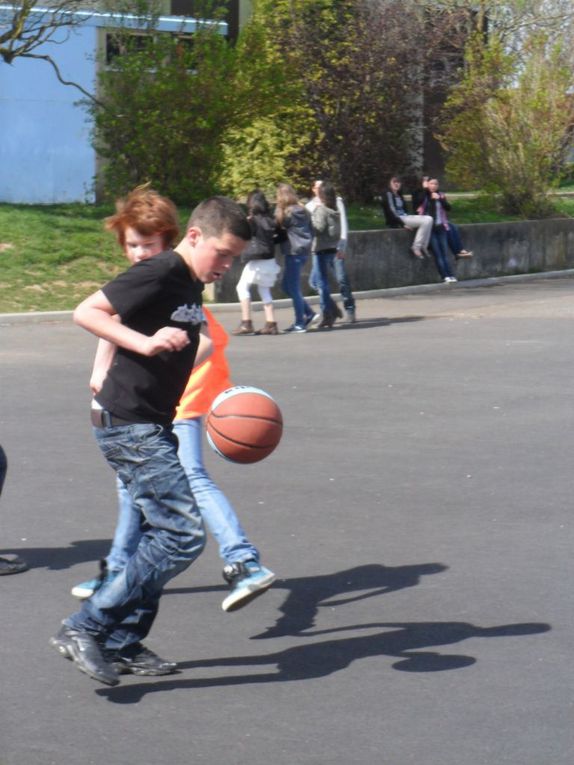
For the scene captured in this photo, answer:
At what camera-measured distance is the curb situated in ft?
61.7

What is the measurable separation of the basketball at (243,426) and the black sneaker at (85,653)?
48.4 inches

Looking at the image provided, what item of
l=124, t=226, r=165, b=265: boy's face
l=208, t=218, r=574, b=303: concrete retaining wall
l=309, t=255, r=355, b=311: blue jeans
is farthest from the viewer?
l=208, t=218, r=574, b=303: concrete retaining wall

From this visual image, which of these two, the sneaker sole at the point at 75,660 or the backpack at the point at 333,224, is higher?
the backpack at the point at 333,224

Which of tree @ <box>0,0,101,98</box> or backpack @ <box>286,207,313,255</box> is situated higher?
tree @ <box>0,0,101,98</box>

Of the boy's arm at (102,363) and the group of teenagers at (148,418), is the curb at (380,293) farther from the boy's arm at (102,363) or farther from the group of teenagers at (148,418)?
the group of teenagers at (148,418)

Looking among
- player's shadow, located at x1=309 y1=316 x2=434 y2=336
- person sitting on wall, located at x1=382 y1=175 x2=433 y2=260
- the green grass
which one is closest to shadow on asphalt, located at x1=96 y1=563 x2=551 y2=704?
player's shadow, located at x1=309 y1=316 x2=434 y2=336

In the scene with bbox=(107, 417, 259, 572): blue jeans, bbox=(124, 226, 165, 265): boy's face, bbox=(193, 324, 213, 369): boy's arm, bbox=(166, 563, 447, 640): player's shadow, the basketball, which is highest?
bbox=(124, 226, 165, 265): boy's face

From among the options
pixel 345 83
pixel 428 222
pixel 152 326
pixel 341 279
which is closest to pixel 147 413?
pixel 152 326

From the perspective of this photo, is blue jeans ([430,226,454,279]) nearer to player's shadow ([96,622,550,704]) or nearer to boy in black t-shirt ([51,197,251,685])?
player's shadow ([96,622,550,704])

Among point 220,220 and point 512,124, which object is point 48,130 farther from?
A: point 220,220

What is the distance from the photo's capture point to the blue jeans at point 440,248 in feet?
80.5

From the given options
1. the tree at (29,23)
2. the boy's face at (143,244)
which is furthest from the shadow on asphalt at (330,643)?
the tree at (29,23)

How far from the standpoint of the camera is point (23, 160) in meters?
30.1

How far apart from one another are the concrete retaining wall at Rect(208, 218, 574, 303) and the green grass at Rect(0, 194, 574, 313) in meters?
1.67
